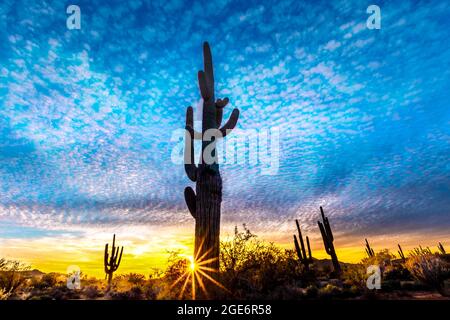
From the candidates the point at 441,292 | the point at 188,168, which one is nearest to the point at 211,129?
the point at 188,168

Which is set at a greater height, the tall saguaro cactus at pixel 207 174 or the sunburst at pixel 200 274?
the tall saguaro cactus at pixel 207 174

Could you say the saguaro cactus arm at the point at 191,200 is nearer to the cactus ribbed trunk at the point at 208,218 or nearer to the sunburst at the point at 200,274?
the cactus ribbed trunk at the point at 208,218

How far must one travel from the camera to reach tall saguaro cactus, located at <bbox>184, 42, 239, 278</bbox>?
6289mm

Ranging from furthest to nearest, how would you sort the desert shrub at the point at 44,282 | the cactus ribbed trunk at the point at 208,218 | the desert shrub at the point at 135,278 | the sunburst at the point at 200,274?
the desert shrub at the point at 135,278
the desert shrub at the point at 44,282
the cactus ribbed trunk at the point at 208,218
the sunburst at the point at 200,274

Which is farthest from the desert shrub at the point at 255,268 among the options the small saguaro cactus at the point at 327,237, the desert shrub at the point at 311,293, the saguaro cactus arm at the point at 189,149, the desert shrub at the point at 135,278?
the desert shrub at the point at 135,278

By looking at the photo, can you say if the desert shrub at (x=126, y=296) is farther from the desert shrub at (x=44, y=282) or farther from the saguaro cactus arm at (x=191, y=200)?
the desert shrub at (x=44, y=282)

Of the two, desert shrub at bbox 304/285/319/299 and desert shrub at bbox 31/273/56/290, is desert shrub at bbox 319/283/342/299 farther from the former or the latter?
desert shrub at bbox 31/273/56/290

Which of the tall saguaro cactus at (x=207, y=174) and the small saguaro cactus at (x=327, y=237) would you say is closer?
the tall saguaro cactus at (x=207, y=174)

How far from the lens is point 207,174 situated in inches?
275

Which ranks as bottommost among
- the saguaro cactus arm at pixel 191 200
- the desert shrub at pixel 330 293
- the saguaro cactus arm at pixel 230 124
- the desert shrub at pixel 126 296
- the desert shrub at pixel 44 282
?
the desert shrub at pixel 330 293

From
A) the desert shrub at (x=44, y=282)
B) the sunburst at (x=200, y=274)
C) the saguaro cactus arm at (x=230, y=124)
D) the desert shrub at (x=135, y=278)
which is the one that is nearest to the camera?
the sunburst at (x=200, y=274)

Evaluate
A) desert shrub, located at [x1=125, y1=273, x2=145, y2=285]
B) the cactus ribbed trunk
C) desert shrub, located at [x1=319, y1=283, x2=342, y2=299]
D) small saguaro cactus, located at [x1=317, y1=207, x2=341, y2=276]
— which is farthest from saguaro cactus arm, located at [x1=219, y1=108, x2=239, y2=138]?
desert shrub, located at [x1=125, y1=273, x2=145, y2=285]

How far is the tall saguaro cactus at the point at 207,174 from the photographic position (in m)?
6.29
